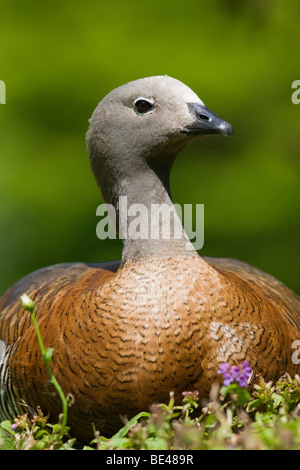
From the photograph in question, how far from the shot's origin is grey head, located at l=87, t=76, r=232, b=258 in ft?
9.30

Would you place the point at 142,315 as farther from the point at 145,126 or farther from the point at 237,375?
the point at 145,126

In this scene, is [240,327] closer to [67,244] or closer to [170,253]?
[170,253]

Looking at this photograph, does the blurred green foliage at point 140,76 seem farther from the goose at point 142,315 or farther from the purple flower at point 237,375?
the purple flower at point 237,375

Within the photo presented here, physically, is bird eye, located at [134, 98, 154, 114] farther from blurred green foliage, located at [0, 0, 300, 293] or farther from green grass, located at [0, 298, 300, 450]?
blurred green foliage, located at [0, 0, 300, 293]

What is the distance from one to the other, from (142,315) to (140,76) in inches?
156

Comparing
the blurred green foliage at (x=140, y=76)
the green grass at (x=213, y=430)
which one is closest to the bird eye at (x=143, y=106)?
the green grass at (x=213, y=430)

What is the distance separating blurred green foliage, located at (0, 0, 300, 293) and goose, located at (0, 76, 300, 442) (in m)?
2.96

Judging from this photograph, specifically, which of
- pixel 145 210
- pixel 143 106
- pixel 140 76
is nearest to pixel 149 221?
pixel 145 210

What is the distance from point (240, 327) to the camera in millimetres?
2611

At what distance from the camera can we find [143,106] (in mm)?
2963

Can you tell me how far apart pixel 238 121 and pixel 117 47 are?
51.2 inches

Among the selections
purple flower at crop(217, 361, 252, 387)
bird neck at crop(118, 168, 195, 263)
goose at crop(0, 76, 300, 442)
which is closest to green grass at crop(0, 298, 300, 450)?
purple flower at crop(217, 361, 252, 387)
